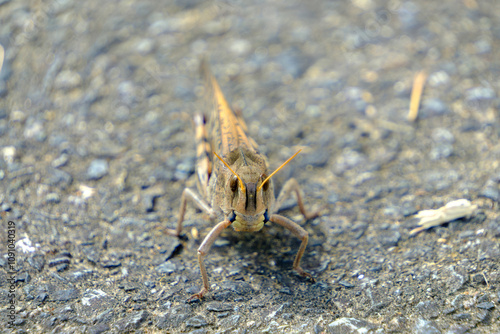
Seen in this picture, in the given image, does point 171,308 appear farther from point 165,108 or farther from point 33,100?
point 33,100

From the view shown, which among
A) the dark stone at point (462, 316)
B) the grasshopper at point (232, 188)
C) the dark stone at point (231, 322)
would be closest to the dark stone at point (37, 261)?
the grasshopper at point (232, 188)

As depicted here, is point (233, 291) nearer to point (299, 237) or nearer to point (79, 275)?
point (299, 237)

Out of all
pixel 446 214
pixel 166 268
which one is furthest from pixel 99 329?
pixel 446 214

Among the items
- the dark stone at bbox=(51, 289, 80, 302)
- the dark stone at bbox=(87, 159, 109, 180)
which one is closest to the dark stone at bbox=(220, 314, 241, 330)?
the dark stone at bbox=(51, 289, 80, 302)

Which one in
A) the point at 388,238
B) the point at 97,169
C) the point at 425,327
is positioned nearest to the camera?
the point at 425,327

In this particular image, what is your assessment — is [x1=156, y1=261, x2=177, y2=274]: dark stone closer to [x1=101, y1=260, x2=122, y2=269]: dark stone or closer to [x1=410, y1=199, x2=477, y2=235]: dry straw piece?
[x1=101, y1=260, x2=122, y2=269]: dark stone

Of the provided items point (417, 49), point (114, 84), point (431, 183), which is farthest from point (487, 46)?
point (114, 84)
